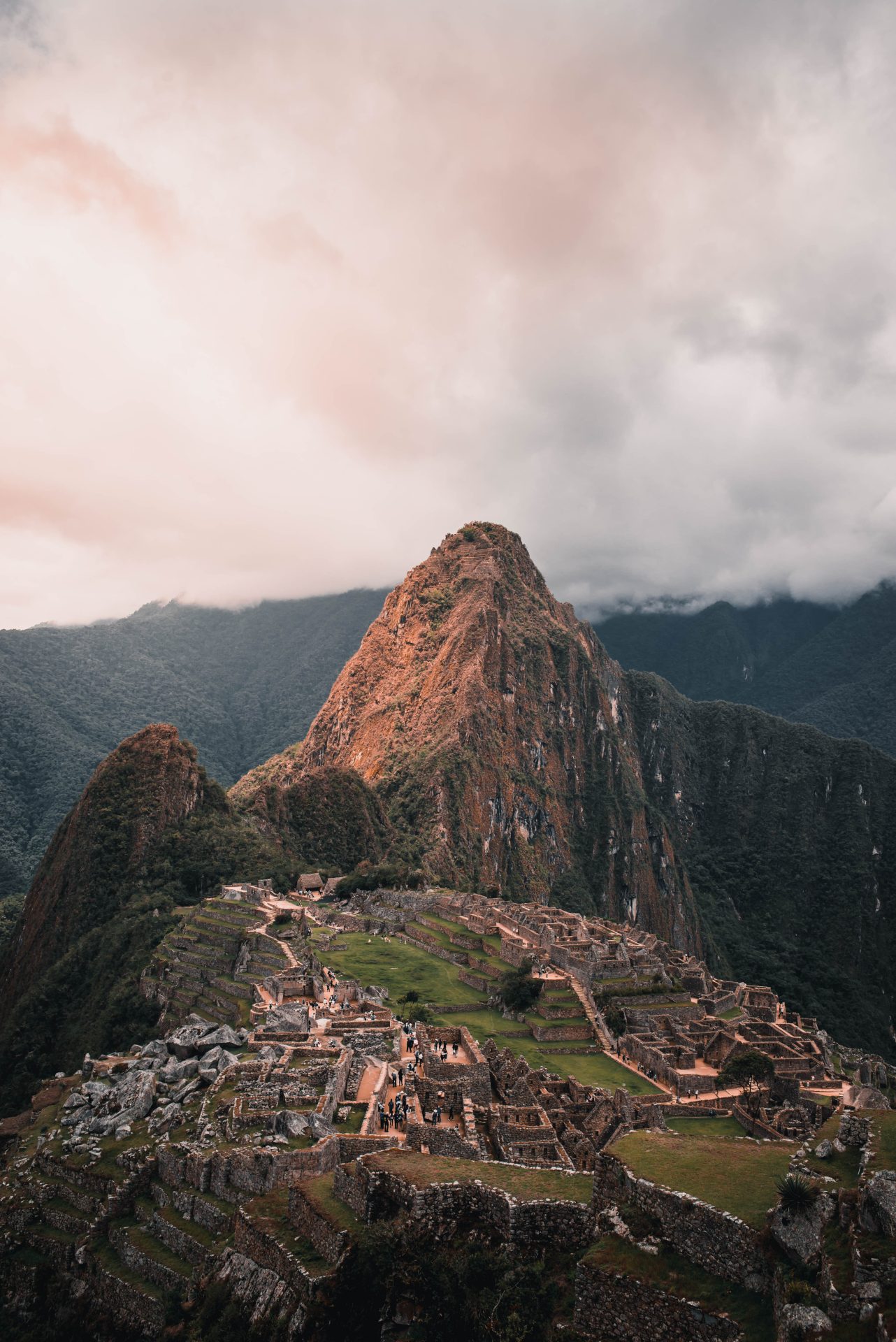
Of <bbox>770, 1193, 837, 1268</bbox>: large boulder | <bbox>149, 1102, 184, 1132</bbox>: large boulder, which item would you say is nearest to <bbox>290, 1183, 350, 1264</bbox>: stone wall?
<bbox>770, 1193, 837, 1268</bbox>: large boulder

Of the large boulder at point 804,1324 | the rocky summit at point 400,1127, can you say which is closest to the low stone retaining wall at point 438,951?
the rocky summit at point 400,1127

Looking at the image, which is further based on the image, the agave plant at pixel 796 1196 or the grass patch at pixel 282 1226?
the grass patch at pixel 282 1226

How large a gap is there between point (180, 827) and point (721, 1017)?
60230 mm

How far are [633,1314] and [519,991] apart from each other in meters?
40.6

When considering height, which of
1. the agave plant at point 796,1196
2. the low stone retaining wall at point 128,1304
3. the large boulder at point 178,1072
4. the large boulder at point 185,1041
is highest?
the agave plant at point 796,1196

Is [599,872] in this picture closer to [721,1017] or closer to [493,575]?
[493,575]

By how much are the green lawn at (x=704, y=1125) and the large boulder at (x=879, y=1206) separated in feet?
78.0

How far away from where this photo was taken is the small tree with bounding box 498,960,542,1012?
49.1 metres

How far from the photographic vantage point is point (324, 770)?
122 m

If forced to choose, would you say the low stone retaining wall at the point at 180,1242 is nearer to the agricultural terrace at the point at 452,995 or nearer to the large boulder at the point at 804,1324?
the large boulder at the point at 804,1324

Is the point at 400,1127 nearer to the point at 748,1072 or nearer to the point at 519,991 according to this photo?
the point at 748,1072

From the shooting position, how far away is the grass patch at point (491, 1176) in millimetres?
12922

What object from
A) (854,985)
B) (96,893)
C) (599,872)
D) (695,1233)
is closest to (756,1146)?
(695,1233)

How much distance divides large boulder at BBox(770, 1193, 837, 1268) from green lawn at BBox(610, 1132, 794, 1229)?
0.43 metres
